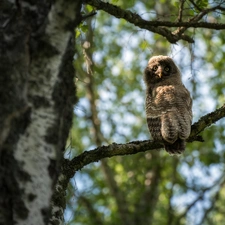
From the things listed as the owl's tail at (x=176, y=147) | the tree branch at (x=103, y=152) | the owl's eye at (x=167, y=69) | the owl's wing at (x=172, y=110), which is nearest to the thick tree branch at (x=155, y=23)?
the tree branch at (x=103, y=152)

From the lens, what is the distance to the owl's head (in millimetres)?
6785

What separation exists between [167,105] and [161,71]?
138 centimetres

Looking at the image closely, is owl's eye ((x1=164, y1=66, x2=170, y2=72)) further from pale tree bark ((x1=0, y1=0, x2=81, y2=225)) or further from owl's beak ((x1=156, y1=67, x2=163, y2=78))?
pale tree bark ((x1=0, y1=0, x2=81, y2=225))

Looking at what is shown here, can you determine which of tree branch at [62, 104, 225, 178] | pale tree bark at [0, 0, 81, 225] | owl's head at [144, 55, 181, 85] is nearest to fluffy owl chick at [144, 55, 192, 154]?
owl's head at [144, 55, 181, 85]

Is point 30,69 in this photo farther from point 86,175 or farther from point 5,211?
point 86,175

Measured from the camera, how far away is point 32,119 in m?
2.15

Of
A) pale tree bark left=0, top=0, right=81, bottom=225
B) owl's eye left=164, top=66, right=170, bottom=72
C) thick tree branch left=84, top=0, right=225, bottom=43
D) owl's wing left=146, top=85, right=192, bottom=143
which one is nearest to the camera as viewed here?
pale tree bark left=0, top=0, right=81, bottom=225

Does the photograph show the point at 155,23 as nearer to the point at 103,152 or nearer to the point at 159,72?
the point at 103,152

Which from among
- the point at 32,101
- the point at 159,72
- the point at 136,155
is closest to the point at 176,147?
the point at 159,72

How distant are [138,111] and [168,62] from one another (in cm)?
741

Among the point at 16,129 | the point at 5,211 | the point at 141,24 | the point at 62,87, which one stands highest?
the point at 141,24

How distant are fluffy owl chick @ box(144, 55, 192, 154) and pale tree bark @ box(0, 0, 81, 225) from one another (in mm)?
2606

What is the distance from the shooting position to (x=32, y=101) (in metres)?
2.16

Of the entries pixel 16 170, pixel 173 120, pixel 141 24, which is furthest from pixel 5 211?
pixel 173 120
